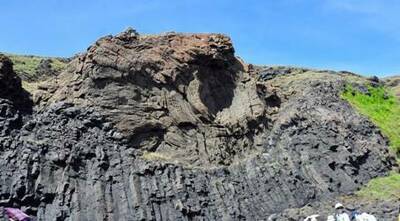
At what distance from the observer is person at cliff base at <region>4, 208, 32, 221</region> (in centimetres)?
2662

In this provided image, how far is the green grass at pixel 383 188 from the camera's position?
32.2 metres

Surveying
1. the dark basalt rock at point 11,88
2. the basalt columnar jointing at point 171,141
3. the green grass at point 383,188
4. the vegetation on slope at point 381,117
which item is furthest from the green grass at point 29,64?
the green grass at point 383,188

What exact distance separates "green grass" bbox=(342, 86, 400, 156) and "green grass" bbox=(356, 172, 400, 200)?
202 inches

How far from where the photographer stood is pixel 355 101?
44.5m

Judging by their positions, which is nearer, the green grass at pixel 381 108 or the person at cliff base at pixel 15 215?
the person at cliff base at pixel 15 215

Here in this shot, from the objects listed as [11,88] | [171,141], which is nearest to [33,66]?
[11,88]

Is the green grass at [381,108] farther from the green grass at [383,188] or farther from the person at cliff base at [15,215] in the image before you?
the person at cliff base at [15,215]

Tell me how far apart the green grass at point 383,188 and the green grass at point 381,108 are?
5142 mm

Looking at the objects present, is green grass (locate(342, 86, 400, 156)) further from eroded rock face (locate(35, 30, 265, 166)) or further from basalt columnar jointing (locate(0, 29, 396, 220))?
eroded rock face (locate(35, 30, 265, 166))

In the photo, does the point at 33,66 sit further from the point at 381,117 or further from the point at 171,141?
the point at 381,117

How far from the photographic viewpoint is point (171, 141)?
33.5 metres

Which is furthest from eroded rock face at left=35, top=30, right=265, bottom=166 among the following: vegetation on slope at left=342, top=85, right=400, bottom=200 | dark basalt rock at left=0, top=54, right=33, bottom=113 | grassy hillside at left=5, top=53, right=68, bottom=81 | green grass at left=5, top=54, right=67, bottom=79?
green grass at left=5, top=54, right=67, bottom=79

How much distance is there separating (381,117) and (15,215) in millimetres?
27325

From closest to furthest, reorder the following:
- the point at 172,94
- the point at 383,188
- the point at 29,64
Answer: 1. the point at 383,188
2. the point at 172,94
3. the point at 29,64
